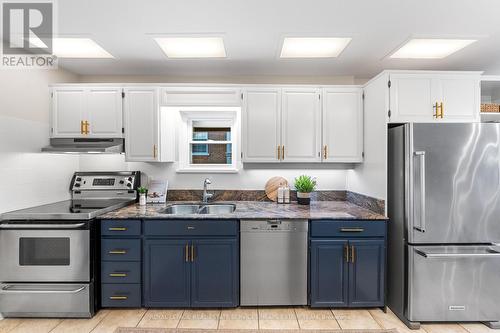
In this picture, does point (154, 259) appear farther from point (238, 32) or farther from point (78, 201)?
point (238, 32)

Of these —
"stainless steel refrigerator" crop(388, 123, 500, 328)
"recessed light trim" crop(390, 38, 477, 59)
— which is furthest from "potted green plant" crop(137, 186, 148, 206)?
"recessed light trim" crop(390, 38, 477, 59)

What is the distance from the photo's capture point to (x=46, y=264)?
2.43 meters

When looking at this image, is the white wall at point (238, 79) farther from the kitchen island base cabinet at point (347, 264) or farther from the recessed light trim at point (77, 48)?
the kitchen island base cabinet at point (347, 264)

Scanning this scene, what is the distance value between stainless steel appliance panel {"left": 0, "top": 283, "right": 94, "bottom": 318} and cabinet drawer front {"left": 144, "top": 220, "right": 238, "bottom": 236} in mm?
726

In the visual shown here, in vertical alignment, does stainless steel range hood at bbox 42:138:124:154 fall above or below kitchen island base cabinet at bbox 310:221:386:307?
above

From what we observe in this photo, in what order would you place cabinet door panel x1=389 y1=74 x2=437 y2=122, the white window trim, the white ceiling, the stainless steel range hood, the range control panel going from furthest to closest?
1. the white window trim
2. the range control panel
3. the stainless steel range hood
4. cabinet door panel x1=389 y1=74 x2=437 y2=122
5. the white ceiling

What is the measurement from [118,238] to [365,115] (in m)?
2.74

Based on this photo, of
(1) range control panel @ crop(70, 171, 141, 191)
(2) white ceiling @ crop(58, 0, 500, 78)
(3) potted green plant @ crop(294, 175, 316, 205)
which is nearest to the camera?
(2) white ceiling @ crop(58, 0, 500, 78)

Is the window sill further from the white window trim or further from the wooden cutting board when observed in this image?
the wooden cutting board

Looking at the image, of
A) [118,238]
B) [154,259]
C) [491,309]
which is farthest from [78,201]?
[491,309]

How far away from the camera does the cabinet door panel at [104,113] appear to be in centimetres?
303

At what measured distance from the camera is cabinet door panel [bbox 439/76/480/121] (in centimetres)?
261

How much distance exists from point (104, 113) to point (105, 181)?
80 centimetres

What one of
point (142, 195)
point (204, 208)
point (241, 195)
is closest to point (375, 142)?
point (241, 195)
